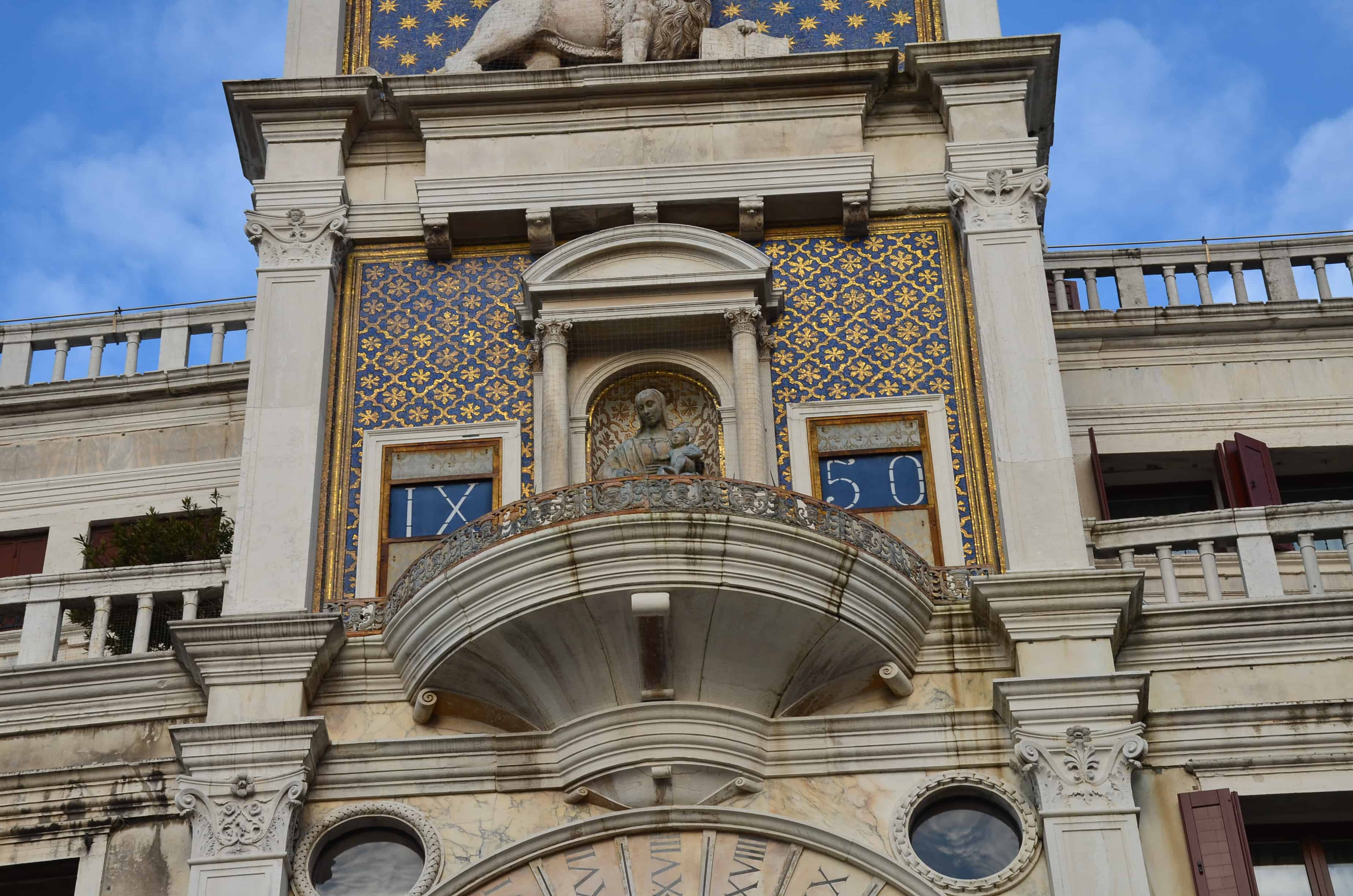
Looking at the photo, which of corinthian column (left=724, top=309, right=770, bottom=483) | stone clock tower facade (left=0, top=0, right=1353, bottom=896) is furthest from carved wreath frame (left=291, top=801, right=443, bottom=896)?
corinthian column (left=724, top=309, right=770, bottom=483)

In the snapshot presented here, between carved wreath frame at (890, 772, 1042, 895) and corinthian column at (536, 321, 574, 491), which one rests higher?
corinthian column at (536, 321, 574, 491)

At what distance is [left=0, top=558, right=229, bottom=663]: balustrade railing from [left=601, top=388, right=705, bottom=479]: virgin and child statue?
2886mm

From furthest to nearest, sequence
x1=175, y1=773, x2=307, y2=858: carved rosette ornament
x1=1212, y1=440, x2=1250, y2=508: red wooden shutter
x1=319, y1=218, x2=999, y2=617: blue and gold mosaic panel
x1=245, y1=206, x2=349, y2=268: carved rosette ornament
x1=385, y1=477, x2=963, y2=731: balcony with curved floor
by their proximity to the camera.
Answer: x1=1212, y1=440, x2=1250, y2=508: red wooden shutter < x1=245, y1=206, x2=349, y2=268: carved rosette ornament < x1=319, y1=218, x2=999, y2=617: blue and gold mosaic panel < x1=385, y1=477, x2=963, y2=731: balcony with curved floor < x1=175, y1=773, x2=307, y2=858: carved rosette ornament

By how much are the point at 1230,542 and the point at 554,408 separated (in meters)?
4.87

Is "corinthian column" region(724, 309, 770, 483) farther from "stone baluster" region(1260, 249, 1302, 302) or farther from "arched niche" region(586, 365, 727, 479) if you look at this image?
"stone baluster" region(1260, 249, 1302, 302)

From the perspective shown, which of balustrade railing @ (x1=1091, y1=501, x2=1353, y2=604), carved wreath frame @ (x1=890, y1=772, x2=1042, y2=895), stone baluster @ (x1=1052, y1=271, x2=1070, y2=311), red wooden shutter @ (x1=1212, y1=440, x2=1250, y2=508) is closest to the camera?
carved wreath frame @ (x1=890, y1=772, x2=1042, y2=895)

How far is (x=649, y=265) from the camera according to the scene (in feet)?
54.3

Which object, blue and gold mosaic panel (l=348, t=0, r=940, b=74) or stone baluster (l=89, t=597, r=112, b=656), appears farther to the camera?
blue and gold mosaic panel (l=348, t=0, r=940, b=74)

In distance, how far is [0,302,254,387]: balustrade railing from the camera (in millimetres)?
19188

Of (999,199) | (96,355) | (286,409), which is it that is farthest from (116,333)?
(999,199)

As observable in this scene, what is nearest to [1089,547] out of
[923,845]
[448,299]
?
[923,845]

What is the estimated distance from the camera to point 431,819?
1416 centimetres

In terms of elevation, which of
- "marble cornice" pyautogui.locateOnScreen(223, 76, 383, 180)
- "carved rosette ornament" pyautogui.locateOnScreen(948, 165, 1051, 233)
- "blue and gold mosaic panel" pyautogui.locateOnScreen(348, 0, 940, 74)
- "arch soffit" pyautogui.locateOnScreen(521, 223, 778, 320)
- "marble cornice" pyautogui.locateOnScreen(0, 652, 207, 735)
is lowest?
"marble cornice" pyautogui.locateOnScreen(0, 652, 207, 735)

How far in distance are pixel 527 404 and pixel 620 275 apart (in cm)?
120
